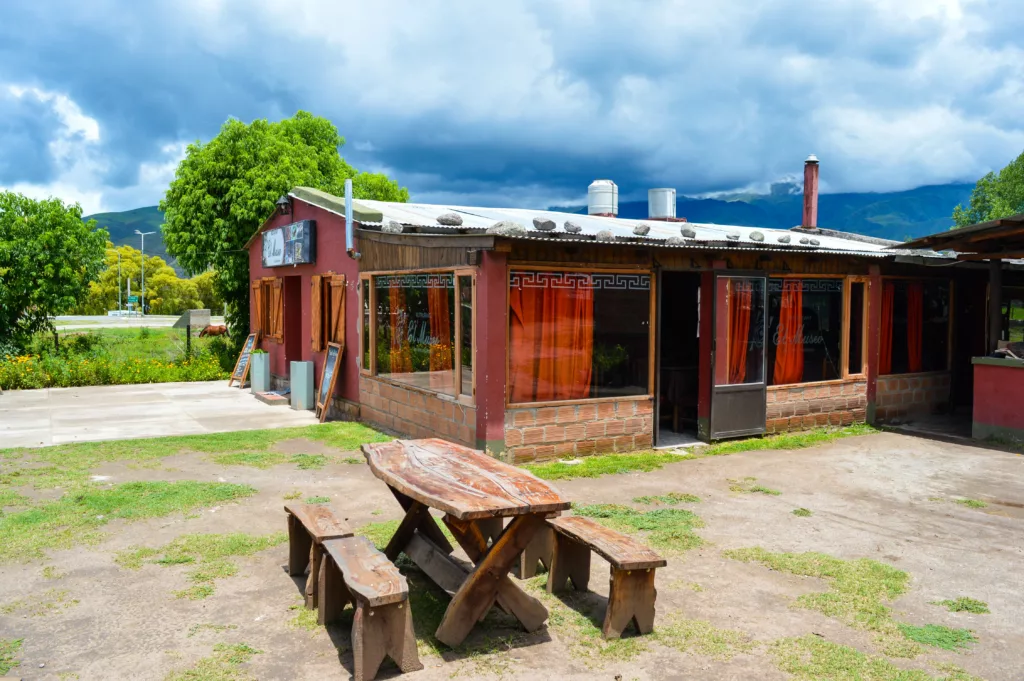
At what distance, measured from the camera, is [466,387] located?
8.53 meters

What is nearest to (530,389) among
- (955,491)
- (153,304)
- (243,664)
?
(955,491)

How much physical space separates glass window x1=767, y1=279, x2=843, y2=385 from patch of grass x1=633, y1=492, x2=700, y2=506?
377 cm

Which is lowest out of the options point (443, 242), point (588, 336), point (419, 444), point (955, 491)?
point (955, 491)

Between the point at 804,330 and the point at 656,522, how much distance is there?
17.8ft

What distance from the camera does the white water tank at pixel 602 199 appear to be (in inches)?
606

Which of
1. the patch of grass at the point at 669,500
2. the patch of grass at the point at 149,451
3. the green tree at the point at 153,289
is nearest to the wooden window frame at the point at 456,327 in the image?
the patch of grass at the point at 149,451

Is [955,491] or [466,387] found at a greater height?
[466,387]

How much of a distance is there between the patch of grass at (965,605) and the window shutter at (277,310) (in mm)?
12360

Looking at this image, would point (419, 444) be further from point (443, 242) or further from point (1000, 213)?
point (1000, 213)

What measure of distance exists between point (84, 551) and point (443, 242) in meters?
4.78

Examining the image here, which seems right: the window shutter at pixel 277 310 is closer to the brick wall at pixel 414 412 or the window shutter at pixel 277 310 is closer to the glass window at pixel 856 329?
the brick wall at pixel 414 412

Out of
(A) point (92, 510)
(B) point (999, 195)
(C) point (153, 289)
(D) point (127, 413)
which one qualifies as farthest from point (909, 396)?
(C) point (153, 289)

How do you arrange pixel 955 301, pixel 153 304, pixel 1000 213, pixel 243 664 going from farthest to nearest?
pixel 153 304
pixel 1000 213
pixel 955 301
pixel 243 664

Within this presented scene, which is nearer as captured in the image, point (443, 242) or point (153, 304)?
point (443, 242)
